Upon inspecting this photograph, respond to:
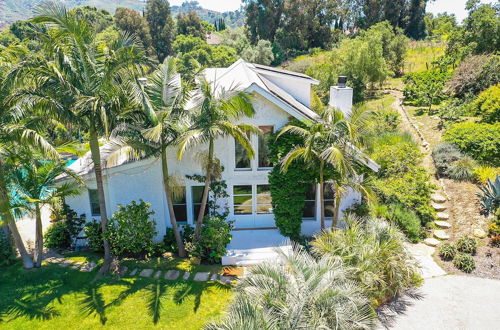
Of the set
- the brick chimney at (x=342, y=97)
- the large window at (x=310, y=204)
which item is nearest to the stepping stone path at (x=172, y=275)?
the large window at (x=310, y=204)

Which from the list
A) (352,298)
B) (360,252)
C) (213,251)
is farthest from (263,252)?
(352,298)

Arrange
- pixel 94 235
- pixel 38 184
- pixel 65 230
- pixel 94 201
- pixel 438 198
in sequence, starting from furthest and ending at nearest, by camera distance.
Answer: pixel 438 198
pixel 94 201
pixel 65 230
pixel 94 235
pixel 38 184

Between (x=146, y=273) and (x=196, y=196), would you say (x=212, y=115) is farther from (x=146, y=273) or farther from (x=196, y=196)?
(x=146, y=273)

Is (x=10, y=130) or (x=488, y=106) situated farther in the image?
(x=488, y=106)

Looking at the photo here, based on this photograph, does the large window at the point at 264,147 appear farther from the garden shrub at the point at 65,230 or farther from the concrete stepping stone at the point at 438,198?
the concrete stepping stone at the point at 438,198

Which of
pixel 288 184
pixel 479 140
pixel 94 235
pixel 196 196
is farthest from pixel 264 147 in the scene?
pixel 479 140

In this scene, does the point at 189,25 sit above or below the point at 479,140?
above

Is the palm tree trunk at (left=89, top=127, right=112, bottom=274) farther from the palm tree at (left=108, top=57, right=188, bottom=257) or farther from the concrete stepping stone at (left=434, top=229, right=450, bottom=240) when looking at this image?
the concrete stepping stone at (left=434, top=229, right=450, bottom=240)
